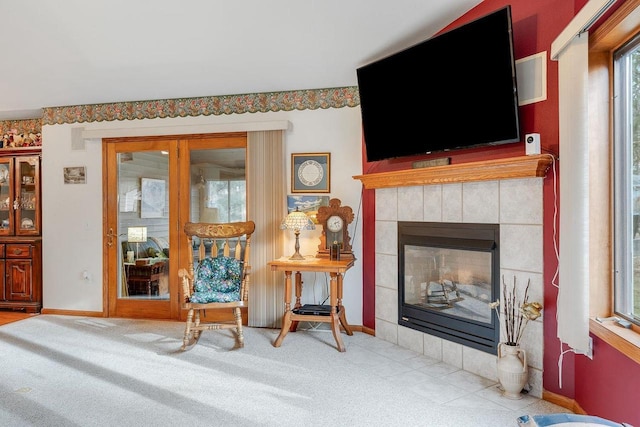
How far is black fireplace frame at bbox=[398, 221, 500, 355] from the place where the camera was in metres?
2.68

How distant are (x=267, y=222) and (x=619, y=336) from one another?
9.79ft

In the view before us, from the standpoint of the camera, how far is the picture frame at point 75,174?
4.45m

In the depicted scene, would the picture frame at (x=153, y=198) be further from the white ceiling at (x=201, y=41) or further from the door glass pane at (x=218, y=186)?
the white ceiling at (x=201, y=41)

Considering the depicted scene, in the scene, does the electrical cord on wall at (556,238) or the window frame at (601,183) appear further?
the electrical cord on wall at (556,238)

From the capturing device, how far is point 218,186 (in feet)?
13.8

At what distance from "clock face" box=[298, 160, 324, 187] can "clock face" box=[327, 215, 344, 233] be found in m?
0.48

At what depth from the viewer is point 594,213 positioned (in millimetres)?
1984

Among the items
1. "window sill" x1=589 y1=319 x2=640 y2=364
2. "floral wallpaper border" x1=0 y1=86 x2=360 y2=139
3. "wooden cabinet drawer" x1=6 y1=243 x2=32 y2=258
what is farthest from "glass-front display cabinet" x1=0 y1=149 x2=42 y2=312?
"window sill" x1=589 y1=319 x2=640 y2=364

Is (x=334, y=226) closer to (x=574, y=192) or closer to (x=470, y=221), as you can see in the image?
(x=470, y=221)

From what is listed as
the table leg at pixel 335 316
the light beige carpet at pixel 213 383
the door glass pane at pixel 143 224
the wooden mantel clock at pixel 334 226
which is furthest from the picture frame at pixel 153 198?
the table leg at pixel 335 316

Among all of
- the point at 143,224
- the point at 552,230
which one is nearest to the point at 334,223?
the point at 552,230

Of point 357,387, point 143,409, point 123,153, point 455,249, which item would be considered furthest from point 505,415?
point 123,153

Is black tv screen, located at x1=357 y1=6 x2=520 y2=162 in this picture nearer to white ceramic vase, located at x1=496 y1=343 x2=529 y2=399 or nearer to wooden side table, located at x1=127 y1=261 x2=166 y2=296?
white ceramic vase, located at x1=496 y1=343 x2=529 y2=399

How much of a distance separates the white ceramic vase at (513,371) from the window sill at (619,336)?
523 mm
